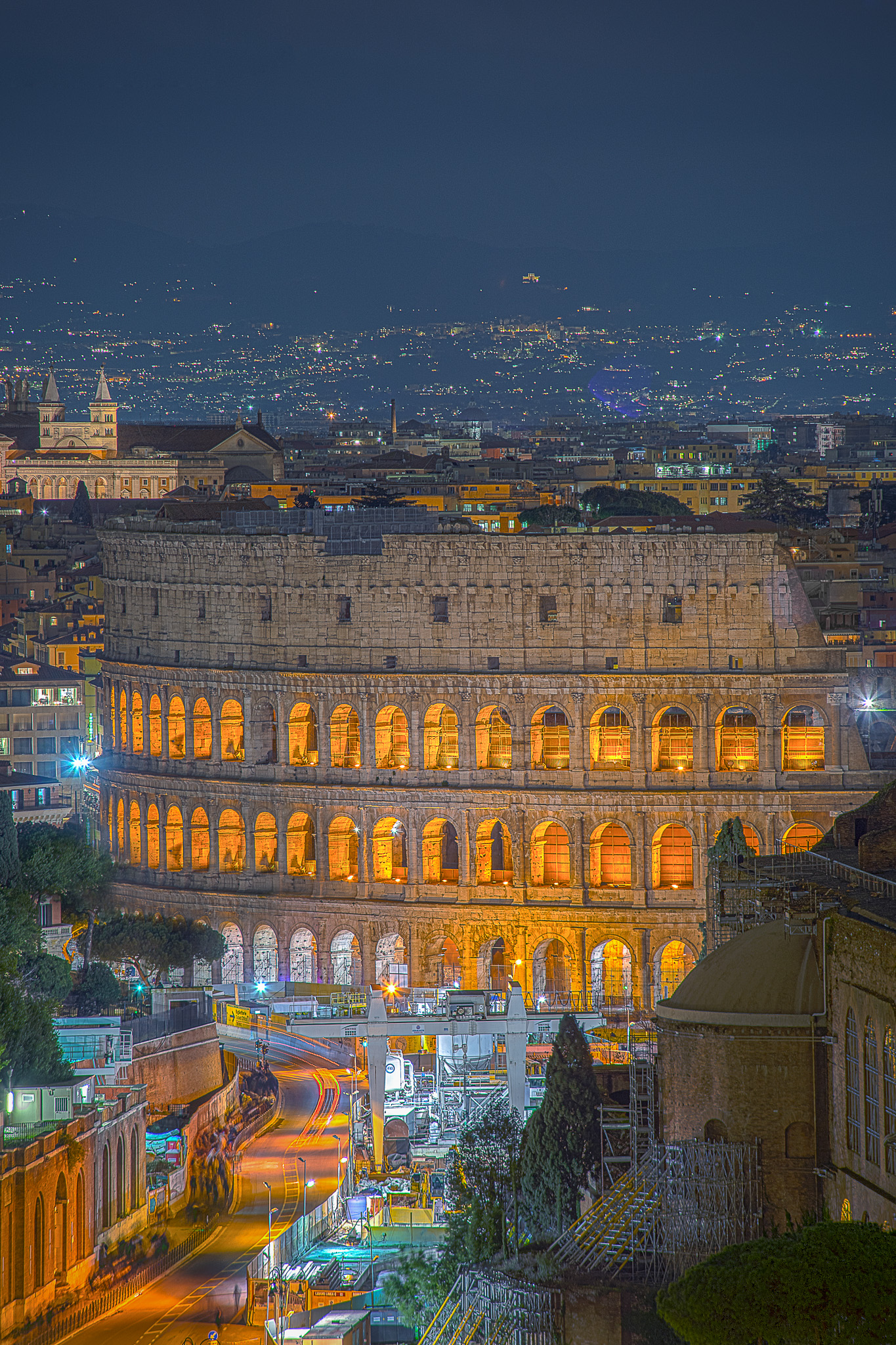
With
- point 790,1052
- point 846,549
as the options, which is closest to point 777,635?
point 790,1052

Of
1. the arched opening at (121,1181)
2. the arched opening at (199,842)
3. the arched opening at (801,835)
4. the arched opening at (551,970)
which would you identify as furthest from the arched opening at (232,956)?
the arched opening at (121,1181)

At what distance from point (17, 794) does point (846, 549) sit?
48110 mm

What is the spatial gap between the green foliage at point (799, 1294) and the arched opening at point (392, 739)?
50.3m

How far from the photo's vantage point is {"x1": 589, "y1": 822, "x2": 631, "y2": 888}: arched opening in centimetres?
8575

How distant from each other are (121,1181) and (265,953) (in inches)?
1013

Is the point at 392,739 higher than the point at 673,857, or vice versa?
the point at 392,739

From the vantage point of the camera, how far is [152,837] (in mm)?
92125

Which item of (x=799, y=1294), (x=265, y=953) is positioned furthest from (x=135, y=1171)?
(x=799, y=1294)

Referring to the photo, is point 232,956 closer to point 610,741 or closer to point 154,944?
point 154,944

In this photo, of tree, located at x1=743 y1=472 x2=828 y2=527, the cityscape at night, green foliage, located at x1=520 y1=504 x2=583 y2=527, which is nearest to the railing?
the cityscape at night

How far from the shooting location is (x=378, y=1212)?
193ft

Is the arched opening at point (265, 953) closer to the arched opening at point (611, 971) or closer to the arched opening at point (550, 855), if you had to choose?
the arched opening at point (550, 855)

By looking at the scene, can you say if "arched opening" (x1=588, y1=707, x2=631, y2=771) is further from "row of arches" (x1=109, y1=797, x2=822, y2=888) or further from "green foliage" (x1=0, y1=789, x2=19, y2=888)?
"green foliage" (x1=0, y1=789, x2=19, y2=888)

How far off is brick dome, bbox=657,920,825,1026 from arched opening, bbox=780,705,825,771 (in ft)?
112
